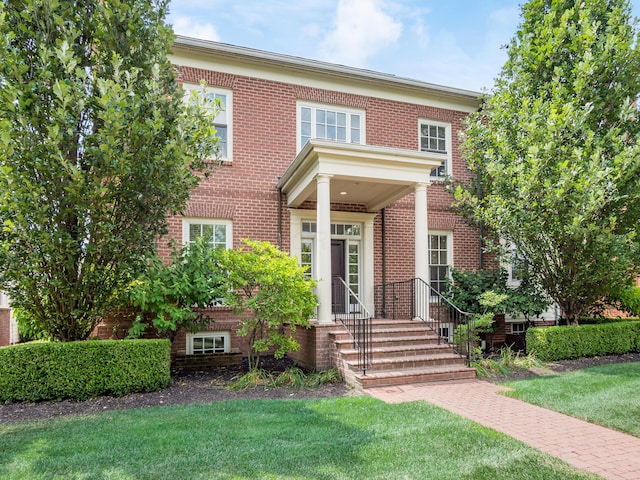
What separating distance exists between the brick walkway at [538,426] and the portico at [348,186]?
89.9 inches

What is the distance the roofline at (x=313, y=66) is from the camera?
9.14 m

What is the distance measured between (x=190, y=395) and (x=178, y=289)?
67.0 inches

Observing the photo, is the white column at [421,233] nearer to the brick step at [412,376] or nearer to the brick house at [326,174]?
the brick house at [326,174]

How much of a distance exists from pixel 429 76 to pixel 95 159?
8.84m

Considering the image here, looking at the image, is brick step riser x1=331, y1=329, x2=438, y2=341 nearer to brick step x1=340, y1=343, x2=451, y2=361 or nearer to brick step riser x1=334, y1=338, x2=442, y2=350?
brick step riser x1=334, y1=338, x2=442, y2=350

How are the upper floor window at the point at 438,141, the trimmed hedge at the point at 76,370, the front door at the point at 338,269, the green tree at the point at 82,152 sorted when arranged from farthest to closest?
the upper floor window at the point at 438,141, the front door at the point at 338,269, the trimmed hedge at the point at 76,370, the green tree at the point at 82,152

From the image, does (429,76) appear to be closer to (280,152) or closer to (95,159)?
(280,152)

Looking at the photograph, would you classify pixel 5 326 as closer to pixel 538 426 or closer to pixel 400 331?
pixel 400 331

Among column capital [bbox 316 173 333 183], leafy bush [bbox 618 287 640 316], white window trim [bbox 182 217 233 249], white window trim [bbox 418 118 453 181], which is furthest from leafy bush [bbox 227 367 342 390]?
leafy bush [bbox 618 287 640 316]

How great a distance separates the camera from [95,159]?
18.4 feet

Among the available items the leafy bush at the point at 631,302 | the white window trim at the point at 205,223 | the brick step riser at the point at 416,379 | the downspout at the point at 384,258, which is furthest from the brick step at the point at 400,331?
the leafy bush at the point at 631,302

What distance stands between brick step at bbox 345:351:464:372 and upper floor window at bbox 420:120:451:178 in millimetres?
5394

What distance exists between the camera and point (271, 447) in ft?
13.4

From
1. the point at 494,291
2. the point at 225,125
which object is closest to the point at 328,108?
the point at 225,125
